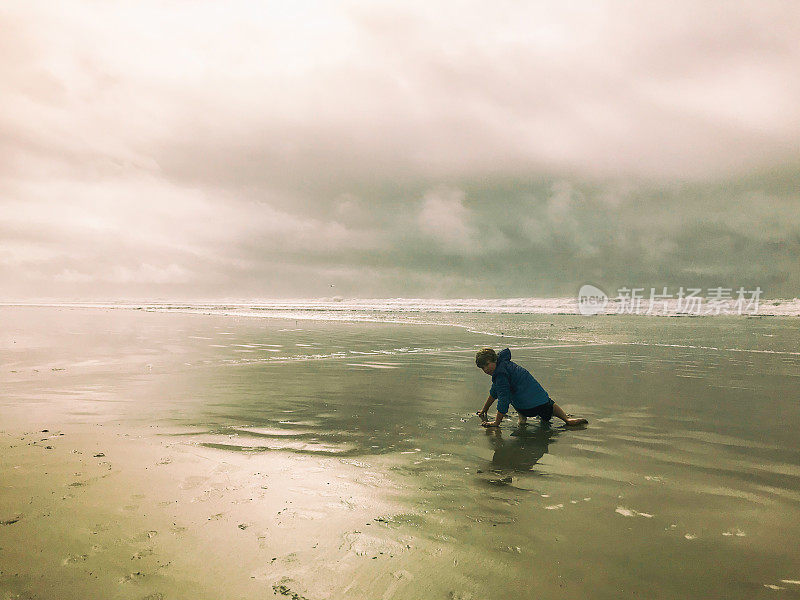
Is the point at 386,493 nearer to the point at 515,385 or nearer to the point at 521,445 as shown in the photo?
the point at 521,445

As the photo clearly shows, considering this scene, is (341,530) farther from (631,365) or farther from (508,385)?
(631,365)

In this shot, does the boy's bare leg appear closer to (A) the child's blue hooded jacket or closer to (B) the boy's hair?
(A) the child's blue hooded jacket

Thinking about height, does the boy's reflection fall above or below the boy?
below

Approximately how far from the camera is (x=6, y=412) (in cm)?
782

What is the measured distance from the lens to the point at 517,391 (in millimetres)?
7949

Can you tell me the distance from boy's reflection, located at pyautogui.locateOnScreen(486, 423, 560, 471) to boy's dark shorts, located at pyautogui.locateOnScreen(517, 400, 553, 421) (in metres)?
0.14

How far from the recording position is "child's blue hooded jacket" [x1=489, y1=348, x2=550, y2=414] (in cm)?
780

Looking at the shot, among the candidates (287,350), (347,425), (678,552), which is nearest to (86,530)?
(347,425)

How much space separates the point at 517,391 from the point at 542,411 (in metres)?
0.49

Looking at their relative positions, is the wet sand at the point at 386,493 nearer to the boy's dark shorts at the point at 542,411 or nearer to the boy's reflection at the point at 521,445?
the boy's reflection at the point at 521,445

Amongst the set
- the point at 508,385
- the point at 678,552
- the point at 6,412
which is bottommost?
the point at 6,412

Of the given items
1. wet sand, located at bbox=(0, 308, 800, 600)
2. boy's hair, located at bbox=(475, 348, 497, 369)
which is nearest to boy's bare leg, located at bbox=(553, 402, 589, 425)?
wet sand, located at bbox=(0, 308, 800, 600)

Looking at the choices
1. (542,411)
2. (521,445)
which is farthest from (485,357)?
(521,445)

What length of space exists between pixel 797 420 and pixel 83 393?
41.4 ft
